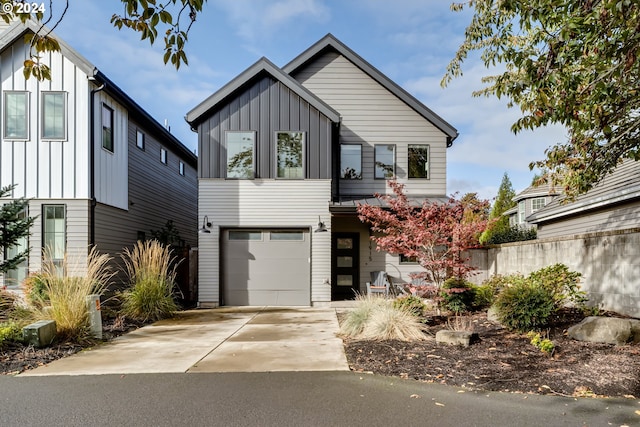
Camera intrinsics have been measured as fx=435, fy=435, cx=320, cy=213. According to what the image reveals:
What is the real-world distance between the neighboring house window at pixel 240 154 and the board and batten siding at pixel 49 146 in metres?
3.63

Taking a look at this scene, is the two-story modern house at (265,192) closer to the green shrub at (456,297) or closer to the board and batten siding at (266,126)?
the board and batten siding at (266,126)

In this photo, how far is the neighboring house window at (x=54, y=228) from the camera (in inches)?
436

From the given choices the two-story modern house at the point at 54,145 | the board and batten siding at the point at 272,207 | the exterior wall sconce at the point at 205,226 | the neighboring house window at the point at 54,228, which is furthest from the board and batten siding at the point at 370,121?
the neighboring house window at the point at 54,228

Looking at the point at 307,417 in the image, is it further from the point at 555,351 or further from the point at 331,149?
the point at 331,149

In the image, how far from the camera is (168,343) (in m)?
7.39

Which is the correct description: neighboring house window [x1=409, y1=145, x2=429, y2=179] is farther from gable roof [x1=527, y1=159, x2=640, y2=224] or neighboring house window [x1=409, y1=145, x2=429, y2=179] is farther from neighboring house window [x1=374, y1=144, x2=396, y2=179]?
gable roof [x1=527, y1=159, x2=640, y2=224]

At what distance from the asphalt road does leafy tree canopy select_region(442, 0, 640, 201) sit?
3.66m

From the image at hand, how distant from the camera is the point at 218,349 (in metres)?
6.88

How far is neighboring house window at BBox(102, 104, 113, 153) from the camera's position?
38.9 feet

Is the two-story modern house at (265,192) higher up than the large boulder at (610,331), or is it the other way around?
the two-story modern house at (265,192)

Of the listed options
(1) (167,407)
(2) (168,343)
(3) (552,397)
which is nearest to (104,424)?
(1) (167,407)

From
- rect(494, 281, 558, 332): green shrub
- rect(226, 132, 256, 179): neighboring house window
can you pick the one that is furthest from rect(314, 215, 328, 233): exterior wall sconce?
rect(494, 281, 558, 332): green shrub

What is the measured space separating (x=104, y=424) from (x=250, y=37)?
5.38 meters

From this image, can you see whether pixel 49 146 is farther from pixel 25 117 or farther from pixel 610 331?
pixel 610 331
